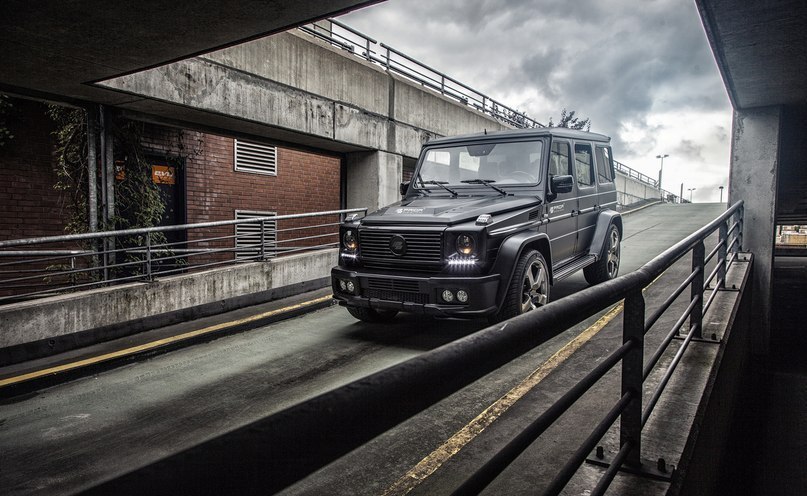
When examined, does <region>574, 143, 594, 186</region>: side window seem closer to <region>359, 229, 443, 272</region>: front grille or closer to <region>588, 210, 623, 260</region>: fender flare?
<region>588, 210, 623, 260</region>: fender flare

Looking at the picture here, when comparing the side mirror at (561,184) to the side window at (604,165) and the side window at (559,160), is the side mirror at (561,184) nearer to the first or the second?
→ the side window at (559,160)

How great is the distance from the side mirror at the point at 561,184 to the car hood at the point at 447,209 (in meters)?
0.31

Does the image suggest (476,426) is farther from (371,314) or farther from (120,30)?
(120,30)

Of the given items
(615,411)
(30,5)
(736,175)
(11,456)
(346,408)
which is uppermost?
(30,5)

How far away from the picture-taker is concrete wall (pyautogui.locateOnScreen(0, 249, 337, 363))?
19.8 ft

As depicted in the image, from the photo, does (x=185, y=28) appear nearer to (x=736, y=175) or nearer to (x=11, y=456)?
(x=11, y=456)

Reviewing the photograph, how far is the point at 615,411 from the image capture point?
85.9 inches

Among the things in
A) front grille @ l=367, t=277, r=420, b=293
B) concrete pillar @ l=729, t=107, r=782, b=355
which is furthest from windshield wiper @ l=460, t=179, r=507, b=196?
concrete pillar @ l=729, t=107, r=782, b=355

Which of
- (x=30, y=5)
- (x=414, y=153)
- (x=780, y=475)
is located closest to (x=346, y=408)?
(x=30, y=5)

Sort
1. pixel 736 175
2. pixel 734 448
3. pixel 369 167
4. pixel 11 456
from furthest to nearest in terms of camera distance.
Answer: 1. pixel 369 167
2. pixel 736 175
3. pixel 734 448
4. pixel 11 456

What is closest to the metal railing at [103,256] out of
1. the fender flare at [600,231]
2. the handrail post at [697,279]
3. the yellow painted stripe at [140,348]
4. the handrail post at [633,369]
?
the yellow painted stripe at [140,348]

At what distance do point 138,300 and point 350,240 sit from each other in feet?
10.7

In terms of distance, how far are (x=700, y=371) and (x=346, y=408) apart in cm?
377

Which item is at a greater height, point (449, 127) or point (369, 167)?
point (449, 127)
